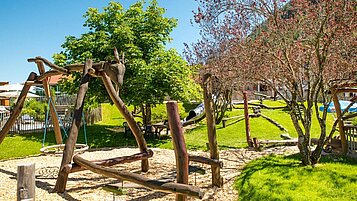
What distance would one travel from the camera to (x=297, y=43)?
8.10 meters

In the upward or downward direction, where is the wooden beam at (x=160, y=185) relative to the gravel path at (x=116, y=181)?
upward

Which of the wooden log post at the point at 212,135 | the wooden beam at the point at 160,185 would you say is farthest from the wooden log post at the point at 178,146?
the wooden log post at the point at 212,135

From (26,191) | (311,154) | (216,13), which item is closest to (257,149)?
(311,154)

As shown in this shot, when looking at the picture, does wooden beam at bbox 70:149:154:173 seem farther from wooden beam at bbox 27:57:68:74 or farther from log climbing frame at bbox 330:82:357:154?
log climbing frame at bbox 330:82:357:154

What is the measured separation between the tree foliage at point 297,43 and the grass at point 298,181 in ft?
2.09

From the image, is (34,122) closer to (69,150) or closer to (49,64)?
(49,64)

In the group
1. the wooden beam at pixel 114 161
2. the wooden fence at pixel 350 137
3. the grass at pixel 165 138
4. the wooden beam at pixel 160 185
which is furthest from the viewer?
the grass at pixel 165 138

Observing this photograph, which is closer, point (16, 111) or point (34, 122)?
point (16, 111)

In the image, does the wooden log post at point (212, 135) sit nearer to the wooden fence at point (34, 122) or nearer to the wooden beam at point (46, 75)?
the wooden beam at point (46, 75)

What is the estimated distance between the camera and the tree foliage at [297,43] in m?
6.94

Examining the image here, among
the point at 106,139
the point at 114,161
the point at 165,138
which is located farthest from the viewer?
the point at 165,138

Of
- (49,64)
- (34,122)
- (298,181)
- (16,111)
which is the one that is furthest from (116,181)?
(34,122)

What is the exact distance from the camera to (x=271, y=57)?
834cm

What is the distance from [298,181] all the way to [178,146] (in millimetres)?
3483
